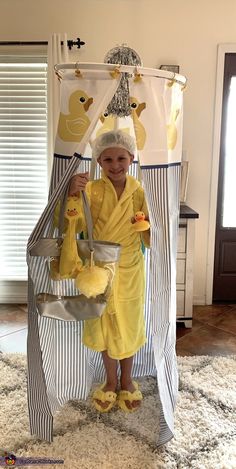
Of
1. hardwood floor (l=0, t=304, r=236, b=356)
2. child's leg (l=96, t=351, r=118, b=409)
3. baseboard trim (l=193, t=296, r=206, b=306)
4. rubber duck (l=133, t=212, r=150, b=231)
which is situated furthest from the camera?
baseboard trim (l=193, t=296, r=206, b=306)

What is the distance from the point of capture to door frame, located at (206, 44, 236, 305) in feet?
10.0

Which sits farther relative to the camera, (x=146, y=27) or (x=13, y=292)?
(x=13, y=292)

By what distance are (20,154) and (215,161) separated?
1.51 m

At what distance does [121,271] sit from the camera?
1873 millimetres

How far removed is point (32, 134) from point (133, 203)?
65.8 inches

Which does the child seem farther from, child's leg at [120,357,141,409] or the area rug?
the area rug

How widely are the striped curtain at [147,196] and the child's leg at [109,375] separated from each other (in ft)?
0.75

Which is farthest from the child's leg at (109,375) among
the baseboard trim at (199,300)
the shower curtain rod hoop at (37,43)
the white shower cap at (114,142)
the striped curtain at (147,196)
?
the shower curtain rod hoop at (37,43)

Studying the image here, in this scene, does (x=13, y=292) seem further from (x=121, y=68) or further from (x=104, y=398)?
(x=121, y=68)

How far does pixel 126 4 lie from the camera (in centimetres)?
298

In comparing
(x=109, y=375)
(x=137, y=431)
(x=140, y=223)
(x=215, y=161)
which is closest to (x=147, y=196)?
(x=140, y=223)

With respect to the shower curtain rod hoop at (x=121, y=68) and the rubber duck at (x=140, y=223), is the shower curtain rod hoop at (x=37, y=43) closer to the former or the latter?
the shower curtain rod hoop at (x=121, y=68)

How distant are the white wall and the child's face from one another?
1.57 meters

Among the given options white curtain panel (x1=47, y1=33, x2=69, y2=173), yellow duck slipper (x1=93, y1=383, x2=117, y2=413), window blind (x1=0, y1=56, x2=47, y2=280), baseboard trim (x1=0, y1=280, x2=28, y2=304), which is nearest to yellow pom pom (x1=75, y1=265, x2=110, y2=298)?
yellow duck slipper (x1=93, y1=383, x2=117, y2=413)
